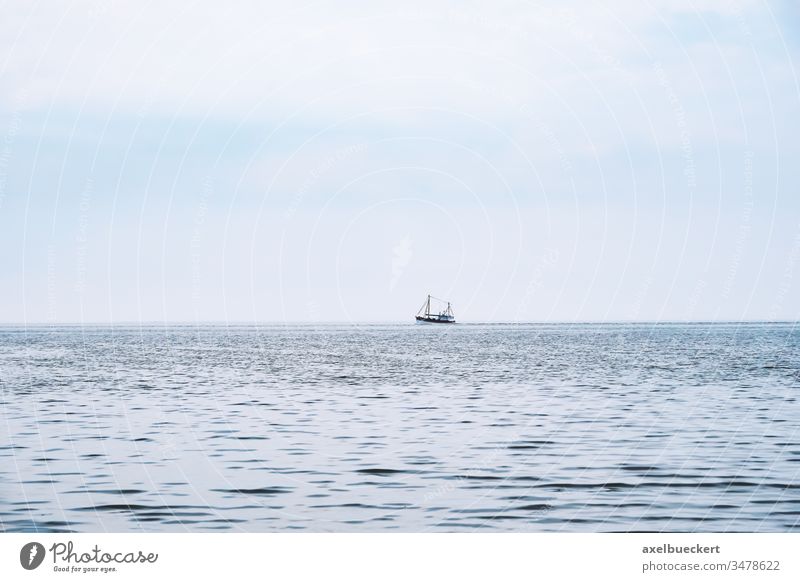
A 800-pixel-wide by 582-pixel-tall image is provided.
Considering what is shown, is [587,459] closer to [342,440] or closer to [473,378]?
[342,440]

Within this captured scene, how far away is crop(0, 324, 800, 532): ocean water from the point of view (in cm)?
2180

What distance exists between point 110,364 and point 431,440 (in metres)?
58.7

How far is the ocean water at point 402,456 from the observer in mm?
21797

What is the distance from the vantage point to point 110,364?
86.8 meters

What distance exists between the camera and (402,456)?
29.9 m

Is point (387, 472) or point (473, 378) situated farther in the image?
point (473, 378)
